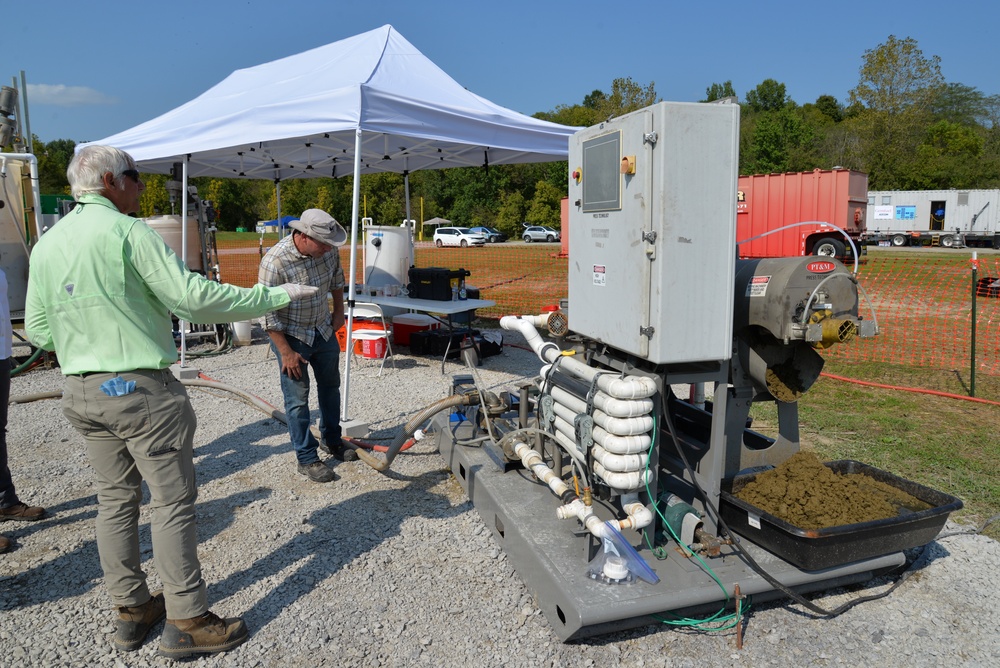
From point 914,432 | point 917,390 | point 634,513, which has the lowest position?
point 914,432

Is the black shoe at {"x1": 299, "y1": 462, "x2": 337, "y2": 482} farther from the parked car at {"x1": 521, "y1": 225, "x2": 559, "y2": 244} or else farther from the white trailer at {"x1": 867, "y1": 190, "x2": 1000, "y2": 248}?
the parked car at {"x1": 521, "y1": 225, "x2": 559, "y2": 244}

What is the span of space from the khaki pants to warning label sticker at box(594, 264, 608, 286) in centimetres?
187

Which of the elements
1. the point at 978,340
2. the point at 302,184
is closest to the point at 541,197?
the point at 302,184

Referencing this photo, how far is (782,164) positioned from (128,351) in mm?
53709

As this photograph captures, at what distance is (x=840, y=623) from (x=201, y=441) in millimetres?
4542

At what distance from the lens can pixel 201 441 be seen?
5379 millimetres

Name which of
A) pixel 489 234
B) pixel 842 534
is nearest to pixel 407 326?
pixel 842 534

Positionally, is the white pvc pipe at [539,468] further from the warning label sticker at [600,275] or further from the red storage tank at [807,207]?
the red storage tank at [807,207]

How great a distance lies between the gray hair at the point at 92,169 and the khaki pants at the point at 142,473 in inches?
27.4

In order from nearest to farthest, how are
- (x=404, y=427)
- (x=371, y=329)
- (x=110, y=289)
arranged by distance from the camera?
1. (x=110, y=289)
2. (x=404, y=427)
3. (x=371, y=329)

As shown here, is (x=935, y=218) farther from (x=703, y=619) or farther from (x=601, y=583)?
(x=601, y=583)

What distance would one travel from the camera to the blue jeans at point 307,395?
14.2ft

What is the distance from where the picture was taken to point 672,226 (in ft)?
9.18

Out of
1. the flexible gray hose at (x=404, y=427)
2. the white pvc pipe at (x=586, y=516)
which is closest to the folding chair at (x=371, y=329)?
the flexible gray hose at (x=404, y=427)
